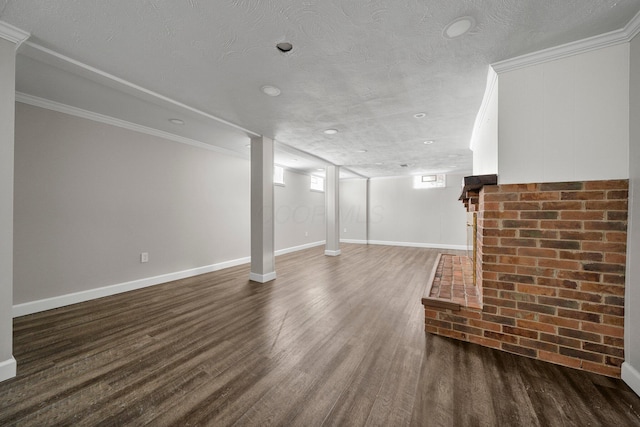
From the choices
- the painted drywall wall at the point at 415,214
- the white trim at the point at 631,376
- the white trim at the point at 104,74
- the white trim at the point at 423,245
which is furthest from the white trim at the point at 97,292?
the painted drywall wall at the point at 415,214

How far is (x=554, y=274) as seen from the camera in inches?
68.2

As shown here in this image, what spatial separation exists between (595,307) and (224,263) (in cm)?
496

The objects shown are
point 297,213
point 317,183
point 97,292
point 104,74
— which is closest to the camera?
point 104,74

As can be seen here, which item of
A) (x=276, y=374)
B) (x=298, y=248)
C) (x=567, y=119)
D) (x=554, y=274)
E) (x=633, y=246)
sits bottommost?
(x=276, y=374)

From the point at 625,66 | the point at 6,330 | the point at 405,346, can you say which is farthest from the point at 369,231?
the point at 6,330

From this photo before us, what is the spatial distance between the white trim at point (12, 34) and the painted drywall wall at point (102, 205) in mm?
1515

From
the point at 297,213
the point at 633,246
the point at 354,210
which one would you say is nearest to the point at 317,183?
the point at 297,213

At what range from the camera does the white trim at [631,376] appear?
1430 mm

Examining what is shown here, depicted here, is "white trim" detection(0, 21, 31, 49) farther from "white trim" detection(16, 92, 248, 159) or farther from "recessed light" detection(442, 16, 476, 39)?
"recessed light" detection(442, 16, 476, 39)

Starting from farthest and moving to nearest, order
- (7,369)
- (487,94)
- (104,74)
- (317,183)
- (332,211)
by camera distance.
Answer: (317,183) < (332,211) < (487,94) < (104,74) < (7,369)

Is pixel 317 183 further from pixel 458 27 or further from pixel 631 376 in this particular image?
pixel 631 376

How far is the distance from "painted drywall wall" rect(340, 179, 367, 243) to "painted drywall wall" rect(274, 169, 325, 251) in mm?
998

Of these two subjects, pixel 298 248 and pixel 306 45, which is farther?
pixel 298 248

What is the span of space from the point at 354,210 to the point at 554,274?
686 cm
